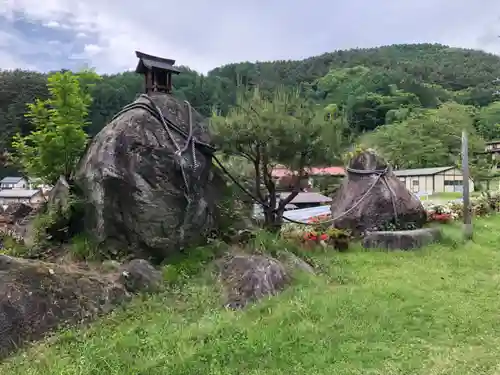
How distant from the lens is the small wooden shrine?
6.84 m

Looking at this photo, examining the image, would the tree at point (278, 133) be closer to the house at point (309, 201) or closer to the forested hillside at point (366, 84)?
the house at point (309, 201)

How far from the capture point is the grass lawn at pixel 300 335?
3721mm

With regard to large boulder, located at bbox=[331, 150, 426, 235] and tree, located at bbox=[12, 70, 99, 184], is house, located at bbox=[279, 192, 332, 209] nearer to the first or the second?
large boulder, located at bbox=[331, 150, 426, 235]

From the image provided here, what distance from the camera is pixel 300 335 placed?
14.1ft

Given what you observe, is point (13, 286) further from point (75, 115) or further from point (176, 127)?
point (75, 115)

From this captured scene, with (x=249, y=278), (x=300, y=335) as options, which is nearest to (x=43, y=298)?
(x=249, y=278)

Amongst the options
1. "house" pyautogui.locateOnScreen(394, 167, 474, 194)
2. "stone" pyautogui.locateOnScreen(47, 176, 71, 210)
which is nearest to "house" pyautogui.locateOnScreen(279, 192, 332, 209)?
"house" pyautogui.locateOnScreen(394, 167, 474, 194)

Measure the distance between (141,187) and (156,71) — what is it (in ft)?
6.88

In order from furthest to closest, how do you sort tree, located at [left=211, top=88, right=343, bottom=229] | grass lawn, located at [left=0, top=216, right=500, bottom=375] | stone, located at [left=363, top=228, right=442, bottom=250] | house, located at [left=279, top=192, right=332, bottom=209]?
house, located at [left=279, top=192, right=332, bottom=209], stone, located at [left=363, top=228, right=442, bottom=250], tree, located at [left=211, top=88, right=343, bottom=229], grass lawn, located at [left=0, top=216, right=500, bottom=375]

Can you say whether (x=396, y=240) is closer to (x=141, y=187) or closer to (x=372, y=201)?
(x=372, y=201)

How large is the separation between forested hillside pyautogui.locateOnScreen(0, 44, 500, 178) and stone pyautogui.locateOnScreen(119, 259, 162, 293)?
18588 millimetres

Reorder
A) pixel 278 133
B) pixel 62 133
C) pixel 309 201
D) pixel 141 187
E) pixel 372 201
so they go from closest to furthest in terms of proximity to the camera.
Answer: pixel 141 187 < pixel 62 133 < pixel 278 133 < pixel 372 201 < pixel 309 201

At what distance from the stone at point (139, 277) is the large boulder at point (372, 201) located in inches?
223

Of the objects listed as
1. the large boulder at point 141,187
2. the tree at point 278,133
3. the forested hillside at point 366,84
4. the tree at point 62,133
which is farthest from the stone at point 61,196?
the forested hillside at point 366,84
